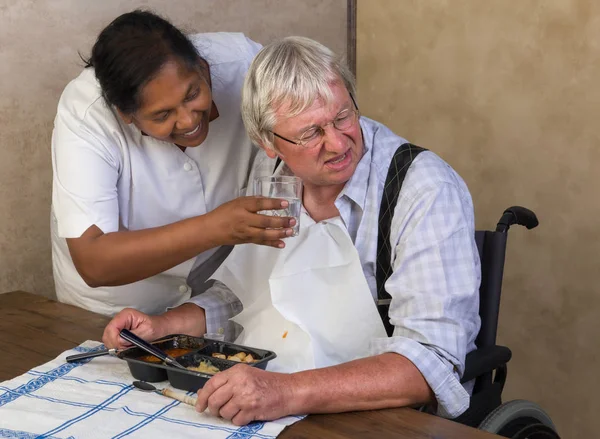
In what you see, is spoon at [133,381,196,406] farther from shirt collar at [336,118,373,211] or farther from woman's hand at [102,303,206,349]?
shirt collar at [336,118,373,211]

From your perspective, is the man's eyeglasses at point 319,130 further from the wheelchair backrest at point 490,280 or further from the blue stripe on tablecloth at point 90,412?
the blue stripe on tablecloth at point 90,412

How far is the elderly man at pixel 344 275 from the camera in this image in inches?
62.2

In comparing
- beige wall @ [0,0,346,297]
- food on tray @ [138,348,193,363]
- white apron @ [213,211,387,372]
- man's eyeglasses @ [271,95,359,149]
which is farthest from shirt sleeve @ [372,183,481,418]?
Result: beige wall @ [0,0,346,297]

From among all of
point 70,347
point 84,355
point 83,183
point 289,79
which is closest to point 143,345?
point 84,355

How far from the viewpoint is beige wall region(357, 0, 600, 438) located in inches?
118

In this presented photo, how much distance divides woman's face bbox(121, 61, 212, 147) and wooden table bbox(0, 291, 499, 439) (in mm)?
564

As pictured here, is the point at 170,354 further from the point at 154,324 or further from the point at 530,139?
the point at 530,139


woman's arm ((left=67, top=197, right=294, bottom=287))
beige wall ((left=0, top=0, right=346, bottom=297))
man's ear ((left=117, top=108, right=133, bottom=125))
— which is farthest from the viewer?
beige wall ((left=0, top=0, right=346, bottom=297))

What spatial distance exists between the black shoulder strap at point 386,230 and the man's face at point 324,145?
11 cm

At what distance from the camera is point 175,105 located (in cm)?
200

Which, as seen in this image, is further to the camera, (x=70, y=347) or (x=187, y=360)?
(x=70, y=347)

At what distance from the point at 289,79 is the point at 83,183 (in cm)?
68

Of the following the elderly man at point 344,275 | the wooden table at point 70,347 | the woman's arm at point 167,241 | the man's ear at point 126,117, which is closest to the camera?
the wooden table at point 70,347

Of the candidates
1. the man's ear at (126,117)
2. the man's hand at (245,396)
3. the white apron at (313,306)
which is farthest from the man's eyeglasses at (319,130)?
the man's hand at (245,396)
